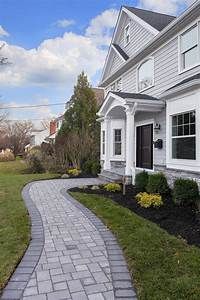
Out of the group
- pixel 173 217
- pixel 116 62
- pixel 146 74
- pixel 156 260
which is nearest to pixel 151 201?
pixel 173 217

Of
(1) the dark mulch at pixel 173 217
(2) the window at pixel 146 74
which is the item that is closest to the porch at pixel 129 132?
(2) the window at pixel 146 74

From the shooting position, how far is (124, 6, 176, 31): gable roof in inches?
500

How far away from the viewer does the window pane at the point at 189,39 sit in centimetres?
948

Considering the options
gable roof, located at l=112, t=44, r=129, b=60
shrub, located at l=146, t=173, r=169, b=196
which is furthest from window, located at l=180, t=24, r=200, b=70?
gable roof, located at l=112, t=44, r=129, b=60

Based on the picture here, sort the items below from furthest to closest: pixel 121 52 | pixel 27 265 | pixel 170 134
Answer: pixel 121 52 → pixel 170 134 → pixel 27 265

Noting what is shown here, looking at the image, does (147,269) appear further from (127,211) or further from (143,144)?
(143,144)

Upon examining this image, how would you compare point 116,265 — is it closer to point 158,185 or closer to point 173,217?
point 173,217

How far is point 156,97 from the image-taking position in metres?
11.6

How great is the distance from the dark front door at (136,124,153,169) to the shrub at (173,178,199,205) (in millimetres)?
4452

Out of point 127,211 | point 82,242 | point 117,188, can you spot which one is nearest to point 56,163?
point 117,188

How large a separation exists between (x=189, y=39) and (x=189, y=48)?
11.4 inches

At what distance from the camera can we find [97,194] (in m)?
10.0

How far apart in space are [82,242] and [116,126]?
10.4 metres

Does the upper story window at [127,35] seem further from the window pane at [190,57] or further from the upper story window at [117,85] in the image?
the window pane at [190,57]
